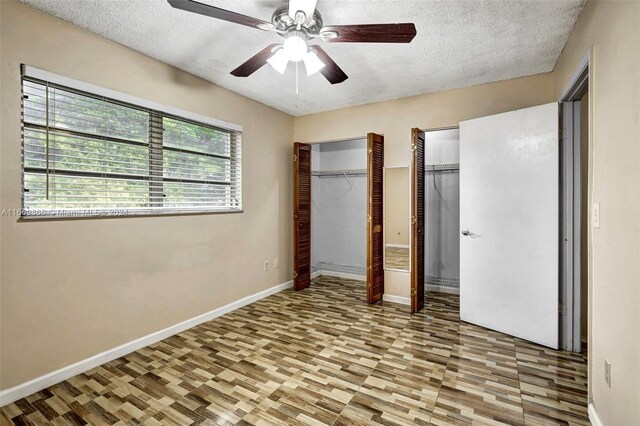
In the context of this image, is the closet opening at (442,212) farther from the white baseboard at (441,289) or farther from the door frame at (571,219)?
the door frame at (571,219)

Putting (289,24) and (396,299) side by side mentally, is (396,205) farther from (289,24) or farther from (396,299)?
(289,24)

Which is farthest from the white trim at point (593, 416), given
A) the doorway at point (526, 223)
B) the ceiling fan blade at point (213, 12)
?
the ceiling fan blade at point (213, 12)

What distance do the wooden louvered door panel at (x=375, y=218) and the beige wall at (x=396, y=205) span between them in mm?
89

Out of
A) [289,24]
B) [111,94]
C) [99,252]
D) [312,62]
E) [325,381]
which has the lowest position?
[325,381]

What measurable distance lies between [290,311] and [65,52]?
3.01 meters

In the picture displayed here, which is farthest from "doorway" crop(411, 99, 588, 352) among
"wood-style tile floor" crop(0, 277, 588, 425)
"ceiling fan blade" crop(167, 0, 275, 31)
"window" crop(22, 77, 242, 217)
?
"window" crop(22, 77, 242, 217)

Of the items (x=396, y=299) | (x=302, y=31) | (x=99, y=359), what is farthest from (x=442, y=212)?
(x=99, y=359)

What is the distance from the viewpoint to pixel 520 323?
2.75 metres

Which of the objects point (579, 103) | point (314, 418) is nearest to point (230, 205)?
point (314, 418)

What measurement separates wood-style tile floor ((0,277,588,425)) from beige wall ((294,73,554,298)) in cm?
128

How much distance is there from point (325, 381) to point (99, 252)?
6.39 ft

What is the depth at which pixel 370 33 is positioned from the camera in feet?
5.64

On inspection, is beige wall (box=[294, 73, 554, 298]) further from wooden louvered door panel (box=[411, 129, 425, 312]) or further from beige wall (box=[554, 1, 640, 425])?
beige wall (box=[554, 1, 640, 425])

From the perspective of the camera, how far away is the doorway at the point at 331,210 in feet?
14.0
